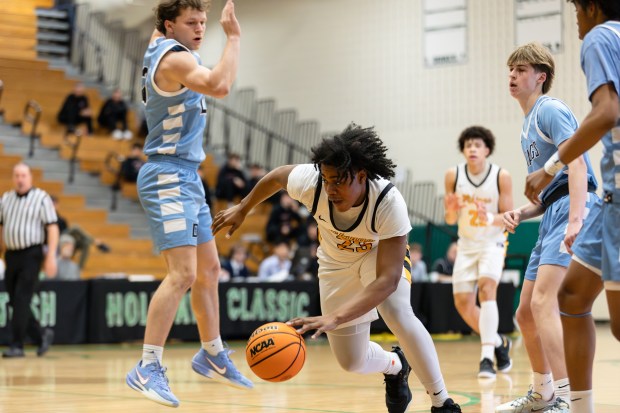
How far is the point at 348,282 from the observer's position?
510 centimetres

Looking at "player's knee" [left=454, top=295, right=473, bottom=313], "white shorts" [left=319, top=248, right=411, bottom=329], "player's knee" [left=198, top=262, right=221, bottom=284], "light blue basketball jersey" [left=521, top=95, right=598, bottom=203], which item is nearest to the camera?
"white shorts" [left=319, top=248, right=411, bottom=329]

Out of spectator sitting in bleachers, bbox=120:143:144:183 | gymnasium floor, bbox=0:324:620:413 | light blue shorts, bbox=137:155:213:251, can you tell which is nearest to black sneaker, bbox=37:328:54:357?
gymnasium floor, bbox=0:324:620:413

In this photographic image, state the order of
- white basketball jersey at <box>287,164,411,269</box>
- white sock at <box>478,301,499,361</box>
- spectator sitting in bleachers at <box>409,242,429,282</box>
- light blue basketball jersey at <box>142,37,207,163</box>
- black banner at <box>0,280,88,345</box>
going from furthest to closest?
spectator sitting in bleachers at <box>409,242,429,282</box> < black banner at <box>0,280,88,345</box> < white sock at <box>478,301,499,361</box> < light blue basketball jersey at <box>142,37,207,163</box> < white basketball jersey at <box>287,164,411,269</box>

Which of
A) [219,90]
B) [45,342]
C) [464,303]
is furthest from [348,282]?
[45,342]

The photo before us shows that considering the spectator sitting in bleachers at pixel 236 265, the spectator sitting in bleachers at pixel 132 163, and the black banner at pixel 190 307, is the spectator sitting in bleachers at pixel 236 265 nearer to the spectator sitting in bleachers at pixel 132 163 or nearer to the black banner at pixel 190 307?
the black banner at pixel 190 307

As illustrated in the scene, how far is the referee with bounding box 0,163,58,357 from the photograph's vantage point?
33.4 feet

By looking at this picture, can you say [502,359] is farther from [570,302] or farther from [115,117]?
[115,117]

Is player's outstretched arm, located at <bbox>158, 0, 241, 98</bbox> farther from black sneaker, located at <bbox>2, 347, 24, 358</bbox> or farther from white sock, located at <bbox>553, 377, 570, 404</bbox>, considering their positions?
black sneaker, located at <bbox>2, 347, 24, 358</bbox>

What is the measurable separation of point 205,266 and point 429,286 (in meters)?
8.11

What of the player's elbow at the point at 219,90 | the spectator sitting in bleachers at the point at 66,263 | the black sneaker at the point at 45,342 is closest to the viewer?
the player's elbow at the point at 219,90

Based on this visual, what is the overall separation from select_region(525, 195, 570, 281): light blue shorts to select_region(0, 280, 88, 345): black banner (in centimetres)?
746

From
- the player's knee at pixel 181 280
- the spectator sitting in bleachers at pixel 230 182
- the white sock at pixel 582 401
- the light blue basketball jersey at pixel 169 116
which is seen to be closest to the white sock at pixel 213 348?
the player's knee at pixel 181 280

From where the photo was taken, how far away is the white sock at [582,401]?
423 centimetres

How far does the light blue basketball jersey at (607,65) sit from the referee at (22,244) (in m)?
7.41
